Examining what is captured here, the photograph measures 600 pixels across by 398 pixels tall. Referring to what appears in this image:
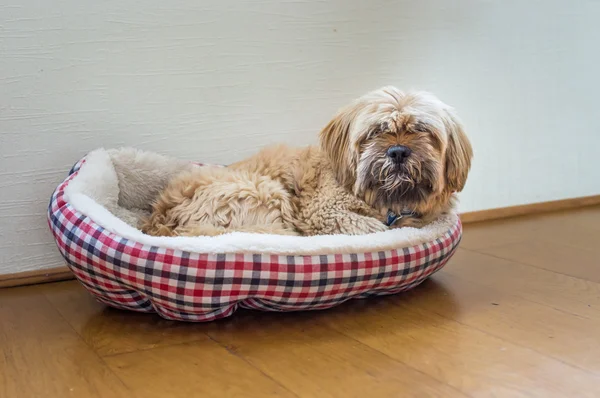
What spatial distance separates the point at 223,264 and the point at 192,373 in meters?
0.27

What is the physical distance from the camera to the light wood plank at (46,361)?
1225 mm

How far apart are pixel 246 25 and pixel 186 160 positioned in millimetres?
506

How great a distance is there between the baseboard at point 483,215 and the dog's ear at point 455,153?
90cm

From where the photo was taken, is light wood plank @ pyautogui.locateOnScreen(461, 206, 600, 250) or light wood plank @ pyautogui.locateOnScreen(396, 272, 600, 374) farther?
light wood plank @ pyautogui.locateOnScreen(461, 206, 600, 250)

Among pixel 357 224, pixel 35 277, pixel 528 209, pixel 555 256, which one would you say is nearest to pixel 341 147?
pixel 357 224

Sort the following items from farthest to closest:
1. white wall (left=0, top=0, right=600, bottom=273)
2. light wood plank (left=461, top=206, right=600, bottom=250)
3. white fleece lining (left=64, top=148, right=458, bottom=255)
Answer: light wood plank (left=461, top=206, right=600, bottom=250) → white wall (left=0, top=0, right=600, bottom=273) → white fleece lining (left=64, top=148, right=458, bottom=255)

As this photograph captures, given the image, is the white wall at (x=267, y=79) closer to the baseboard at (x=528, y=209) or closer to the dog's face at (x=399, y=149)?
the baseboard at (x=528, y=209)

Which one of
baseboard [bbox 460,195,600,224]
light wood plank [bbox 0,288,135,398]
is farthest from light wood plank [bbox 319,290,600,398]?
baseboard [bbox 460,195,600,224]

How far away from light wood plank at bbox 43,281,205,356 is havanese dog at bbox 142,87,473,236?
248mm

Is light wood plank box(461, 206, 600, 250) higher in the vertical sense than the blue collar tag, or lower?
lower

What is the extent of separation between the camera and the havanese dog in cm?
170

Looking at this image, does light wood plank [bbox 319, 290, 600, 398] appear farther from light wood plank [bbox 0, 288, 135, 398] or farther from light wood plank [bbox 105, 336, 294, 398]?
light wood plank [bbox 0, 288, 135, 398]

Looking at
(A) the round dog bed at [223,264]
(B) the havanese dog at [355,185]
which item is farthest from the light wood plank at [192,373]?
(B) the havanese dog at [355,185]

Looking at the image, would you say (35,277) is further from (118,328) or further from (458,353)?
(458,353)
